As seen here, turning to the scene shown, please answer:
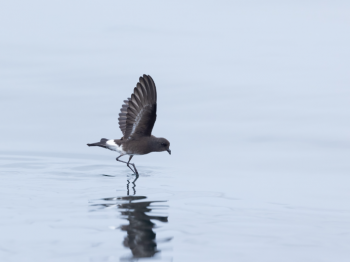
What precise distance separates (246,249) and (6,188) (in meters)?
4.41

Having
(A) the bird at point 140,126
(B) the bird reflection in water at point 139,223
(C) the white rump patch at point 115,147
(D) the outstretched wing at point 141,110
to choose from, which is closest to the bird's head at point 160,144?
(A) the bird at point 140,126

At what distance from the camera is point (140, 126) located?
1120 cm

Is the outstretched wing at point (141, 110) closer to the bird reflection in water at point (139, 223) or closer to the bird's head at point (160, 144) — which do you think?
the bird's head at point (160, 144)

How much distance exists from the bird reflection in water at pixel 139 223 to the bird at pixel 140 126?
6.31 ft

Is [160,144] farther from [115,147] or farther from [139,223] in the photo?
[139,223]

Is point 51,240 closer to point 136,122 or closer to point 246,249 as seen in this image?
point 246,249

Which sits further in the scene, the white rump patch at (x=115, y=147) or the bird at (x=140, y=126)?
the white rump patch at (x=115, y=147)

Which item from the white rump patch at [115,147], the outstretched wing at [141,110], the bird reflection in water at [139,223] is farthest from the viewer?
the white rump patch at [115,147]

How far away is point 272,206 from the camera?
8.54 meters

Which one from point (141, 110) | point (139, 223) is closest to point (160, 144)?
point (141, 110)

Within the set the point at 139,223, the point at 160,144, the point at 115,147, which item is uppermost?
the point at 160,144

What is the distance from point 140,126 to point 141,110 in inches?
23.3

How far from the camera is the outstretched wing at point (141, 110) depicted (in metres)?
10.4

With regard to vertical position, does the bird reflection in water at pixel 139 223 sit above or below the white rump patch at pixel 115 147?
below
